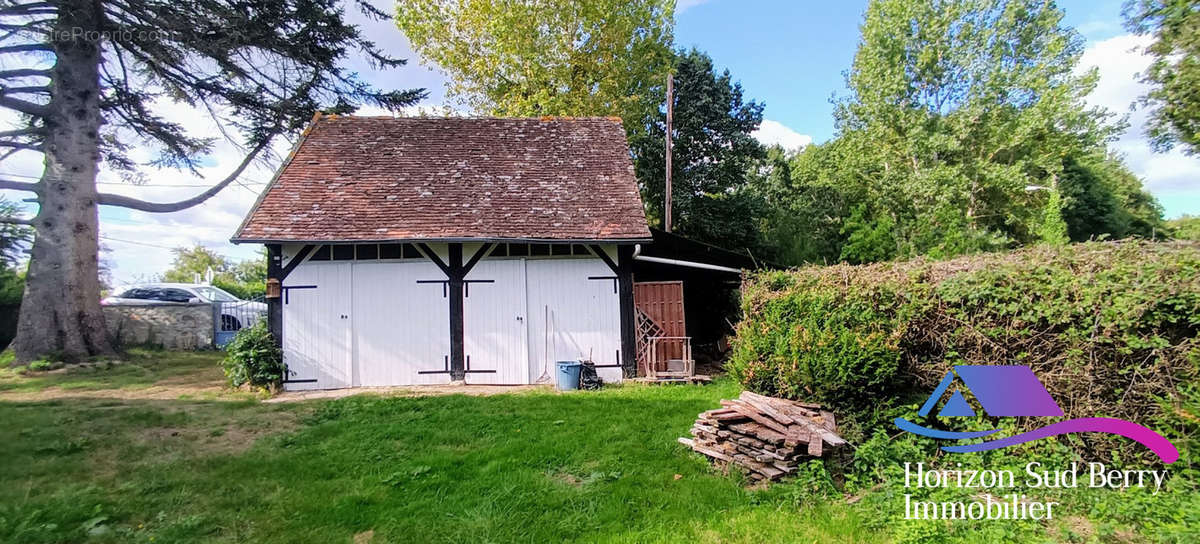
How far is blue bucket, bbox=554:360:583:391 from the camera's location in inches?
324

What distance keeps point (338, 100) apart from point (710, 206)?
11803mm

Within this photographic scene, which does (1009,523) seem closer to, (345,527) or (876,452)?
A: (876,452)

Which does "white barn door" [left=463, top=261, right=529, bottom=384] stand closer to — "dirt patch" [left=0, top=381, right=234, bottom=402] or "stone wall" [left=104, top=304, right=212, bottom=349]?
"dirt patch" [left=0, top=381, right=234, bottom=402]

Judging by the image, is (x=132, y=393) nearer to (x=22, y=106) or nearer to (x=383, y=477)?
(x=383, y=477)

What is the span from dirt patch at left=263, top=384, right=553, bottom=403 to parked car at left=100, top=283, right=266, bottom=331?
255 inches

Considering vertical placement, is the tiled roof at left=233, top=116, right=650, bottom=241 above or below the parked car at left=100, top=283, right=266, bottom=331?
above

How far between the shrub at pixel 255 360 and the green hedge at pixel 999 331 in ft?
24.7

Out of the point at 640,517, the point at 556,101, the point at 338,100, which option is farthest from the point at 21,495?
the point at 556,101

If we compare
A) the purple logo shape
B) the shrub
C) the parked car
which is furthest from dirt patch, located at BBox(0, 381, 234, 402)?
the purple logo shape

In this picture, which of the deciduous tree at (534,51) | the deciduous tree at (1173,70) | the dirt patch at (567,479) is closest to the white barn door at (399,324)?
the dirt patch at (567,479)

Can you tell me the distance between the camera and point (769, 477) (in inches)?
157

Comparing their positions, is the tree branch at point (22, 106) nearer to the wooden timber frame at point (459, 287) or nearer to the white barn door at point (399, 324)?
the wooden timber frame at point (459, 287)

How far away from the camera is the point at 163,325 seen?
12.7 metres

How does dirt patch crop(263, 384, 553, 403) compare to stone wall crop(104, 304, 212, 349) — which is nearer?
dirt patch crop(263, 384, 553, 403)
